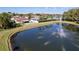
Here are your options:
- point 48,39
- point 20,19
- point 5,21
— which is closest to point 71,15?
point 48,39

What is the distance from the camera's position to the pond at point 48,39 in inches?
86.6

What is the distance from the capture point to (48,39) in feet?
7.30

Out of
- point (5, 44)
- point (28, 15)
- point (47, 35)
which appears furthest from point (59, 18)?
point (5, 44)

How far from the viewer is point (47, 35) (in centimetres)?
225

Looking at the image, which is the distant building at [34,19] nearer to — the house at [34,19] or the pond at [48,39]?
the house at [34,19]

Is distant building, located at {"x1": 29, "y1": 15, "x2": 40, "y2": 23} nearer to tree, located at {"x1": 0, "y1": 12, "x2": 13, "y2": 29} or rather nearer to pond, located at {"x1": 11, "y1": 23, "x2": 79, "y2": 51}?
pond, located at {"x1": 11, "y1": 23, "x2": 79, "y2": 51}

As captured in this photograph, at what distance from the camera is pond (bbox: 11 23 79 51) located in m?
2.20

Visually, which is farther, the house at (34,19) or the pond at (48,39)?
the house at (34,19)

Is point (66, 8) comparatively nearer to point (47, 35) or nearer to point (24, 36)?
point (47, 35)

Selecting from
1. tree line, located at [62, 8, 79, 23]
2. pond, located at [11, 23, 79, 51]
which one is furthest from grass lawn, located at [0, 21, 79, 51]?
tree line, located at [62, 8, 79, 23]

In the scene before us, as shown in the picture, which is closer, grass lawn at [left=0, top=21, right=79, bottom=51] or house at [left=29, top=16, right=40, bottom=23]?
grass lawn at [left=0, top=21, right=79, bottom=51]

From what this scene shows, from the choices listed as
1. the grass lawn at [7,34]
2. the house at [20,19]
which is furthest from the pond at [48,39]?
the house at [20,19]
